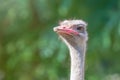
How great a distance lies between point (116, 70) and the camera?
734 centimetres

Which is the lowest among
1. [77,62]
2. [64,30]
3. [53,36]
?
[77,62]

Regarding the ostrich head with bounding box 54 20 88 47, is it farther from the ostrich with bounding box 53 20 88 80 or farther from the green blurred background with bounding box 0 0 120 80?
the green blurred background with bounding box 0 0 120 80

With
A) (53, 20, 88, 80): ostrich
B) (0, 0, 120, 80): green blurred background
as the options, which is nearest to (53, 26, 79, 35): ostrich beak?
(53, 20, 88, 80): ostrich

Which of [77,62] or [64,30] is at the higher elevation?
[64,30]

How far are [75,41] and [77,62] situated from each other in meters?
0.10

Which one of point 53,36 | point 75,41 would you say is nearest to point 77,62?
point 75,41

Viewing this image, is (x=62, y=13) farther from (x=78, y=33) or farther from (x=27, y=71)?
(x=78, y=33)

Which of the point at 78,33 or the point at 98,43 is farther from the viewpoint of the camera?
the point at 98,43

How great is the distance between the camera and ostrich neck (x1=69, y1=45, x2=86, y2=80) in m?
2.98

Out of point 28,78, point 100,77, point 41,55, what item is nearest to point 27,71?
point 28,78

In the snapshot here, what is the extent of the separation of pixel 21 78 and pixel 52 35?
2.97 ft

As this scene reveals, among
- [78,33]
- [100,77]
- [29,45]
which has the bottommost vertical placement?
[78,33]

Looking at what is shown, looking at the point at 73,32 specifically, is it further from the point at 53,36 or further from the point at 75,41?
the point at 53,36

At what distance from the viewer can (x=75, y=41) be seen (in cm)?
306
